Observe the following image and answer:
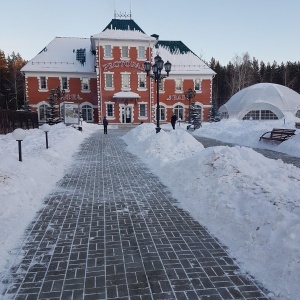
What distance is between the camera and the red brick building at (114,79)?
39188 millimetres

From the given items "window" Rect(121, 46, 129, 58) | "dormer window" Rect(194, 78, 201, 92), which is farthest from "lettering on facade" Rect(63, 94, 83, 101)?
"dormer window" Rect(194, 78, 201, 92)

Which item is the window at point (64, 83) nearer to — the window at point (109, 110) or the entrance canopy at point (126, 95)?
the window at point (109, 110)

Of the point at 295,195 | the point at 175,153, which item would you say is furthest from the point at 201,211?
the point at 175,153

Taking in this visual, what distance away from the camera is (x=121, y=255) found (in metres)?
4.09

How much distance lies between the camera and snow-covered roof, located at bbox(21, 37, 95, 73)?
40.7 m

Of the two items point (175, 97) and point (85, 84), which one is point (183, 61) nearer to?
point (175, 97)

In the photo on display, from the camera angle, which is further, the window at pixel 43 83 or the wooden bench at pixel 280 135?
the window at pixel 43 83

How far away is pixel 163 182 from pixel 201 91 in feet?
124

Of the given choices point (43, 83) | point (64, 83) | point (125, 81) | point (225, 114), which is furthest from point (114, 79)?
point (225, 114)

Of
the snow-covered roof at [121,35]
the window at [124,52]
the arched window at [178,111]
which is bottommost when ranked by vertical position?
the arched window at [178,111]

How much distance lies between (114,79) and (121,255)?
37818mm

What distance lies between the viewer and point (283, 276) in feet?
11.1

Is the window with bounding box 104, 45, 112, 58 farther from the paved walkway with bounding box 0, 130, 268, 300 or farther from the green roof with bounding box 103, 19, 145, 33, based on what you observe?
the paved walkway with bounding box 0, 130, 268, 300

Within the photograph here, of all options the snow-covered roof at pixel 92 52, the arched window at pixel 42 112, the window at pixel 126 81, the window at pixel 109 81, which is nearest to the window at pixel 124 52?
the snow-covered roof at pixel 92 52
